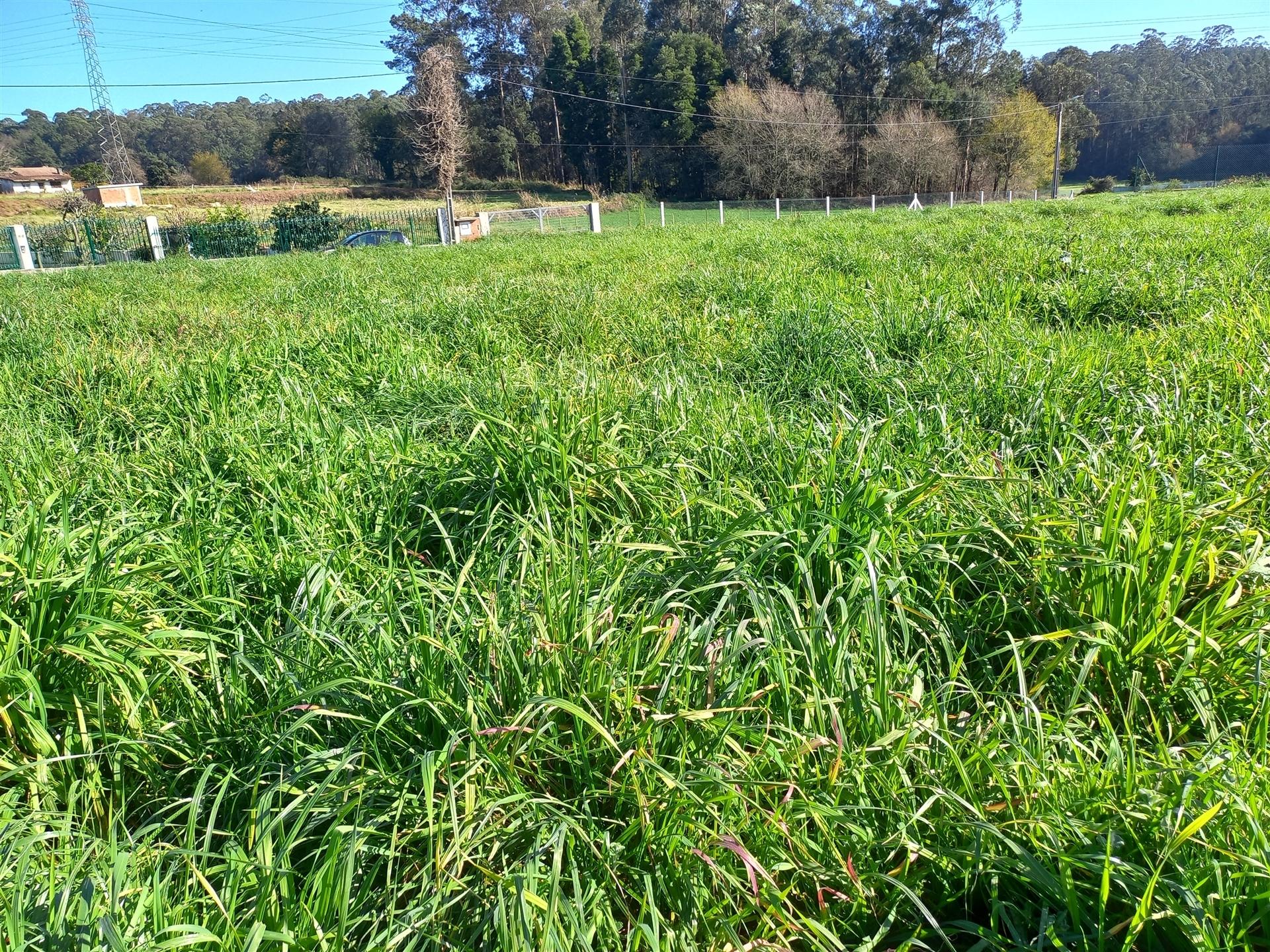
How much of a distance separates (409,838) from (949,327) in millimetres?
4021

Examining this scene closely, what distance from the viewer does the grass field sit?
51.9 inches

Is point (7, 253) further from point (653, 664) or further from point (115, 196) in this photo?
point (653, 664)

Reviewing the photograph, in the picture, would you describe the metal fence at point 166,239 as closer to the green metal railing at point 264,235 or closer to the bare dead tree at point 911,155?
the green metal railing at point 264,235

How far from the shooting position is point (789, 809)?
4.86 ft

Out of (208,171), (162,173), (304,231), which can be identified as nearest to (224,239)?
(304,231)

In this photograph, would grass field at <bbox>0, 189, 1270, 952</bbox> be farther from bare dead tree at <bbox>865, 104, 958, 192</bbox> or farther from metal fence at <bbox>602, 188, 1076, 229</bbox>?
bare dead tree at <bbox>865, 104, 958, 192</bbox>

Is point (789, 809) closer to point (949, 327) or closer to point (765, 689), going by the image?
point (765, 689)

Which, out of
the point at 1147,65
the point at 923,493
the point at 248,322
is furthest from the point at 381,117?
the point at 1147,65

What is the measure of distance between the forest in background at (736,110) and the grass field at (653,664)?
1766 inches

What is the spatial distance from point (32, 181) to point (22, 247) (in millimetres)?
62288

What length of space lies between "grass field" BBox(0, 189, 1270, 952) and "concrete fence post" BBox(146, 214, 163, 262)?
852 inches

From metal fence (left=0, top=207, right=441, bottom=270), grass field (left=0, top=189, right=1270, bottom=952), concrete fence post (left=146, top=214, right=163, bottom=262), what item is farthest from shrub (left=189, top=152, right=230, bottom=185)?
grass field (left=0, top=189, right=1270, bottom=952)

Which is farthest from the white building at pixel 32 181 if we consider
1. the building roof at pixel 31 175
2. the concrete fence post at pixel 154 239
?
the concrete fence post at pixel 154 239

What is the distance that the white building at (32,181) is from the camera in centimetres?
6662
